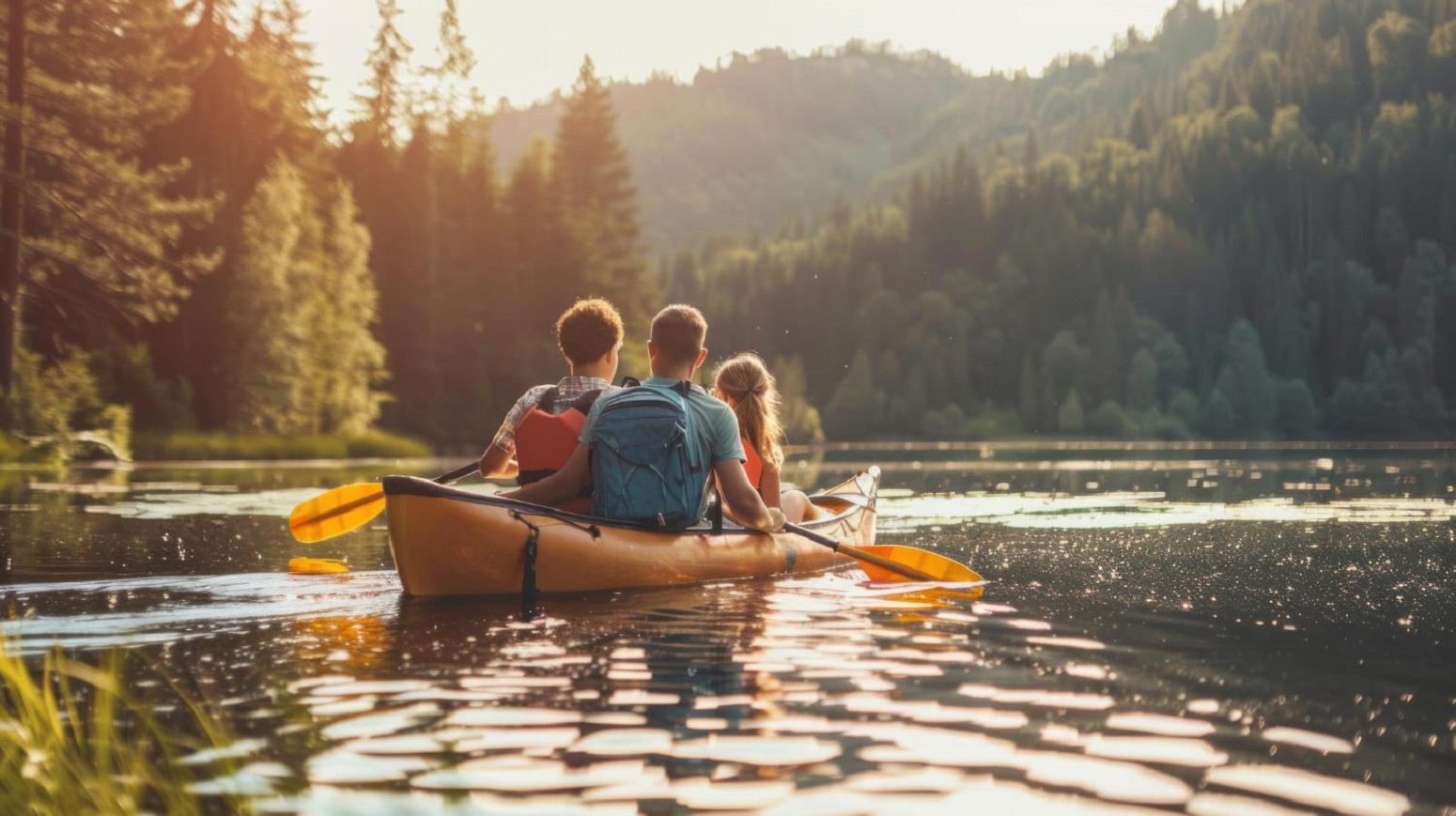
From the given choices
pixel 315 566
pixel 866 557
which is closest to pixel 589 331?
pixel 866 557

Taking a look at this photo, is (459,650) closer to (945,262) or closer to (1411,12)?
(945,262)

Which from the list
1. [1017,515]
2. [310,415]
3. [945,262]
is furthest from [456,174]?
[945,262]

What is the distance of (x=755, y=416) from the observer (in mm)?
10961

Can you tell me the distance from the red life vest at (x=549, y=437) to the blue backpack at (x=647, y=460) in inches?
7.1

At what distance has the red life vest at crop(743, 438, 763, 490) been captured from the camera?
10773mm

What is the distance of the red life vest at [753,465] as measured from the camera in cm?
1077

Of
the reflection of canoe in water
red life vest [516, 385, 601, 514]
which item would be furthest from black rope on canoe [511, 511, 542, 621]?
red life vest [516, 385, 601, 514]

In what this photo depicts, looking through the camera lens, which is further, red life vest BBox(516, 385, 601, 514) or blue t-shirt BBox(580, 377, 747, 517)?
red life vest BBox(516, 385, 601, 514)

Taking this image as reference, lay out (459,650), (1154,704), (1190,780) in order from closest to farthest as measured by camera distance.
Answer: (1190,780), (1154,704), (459,650)

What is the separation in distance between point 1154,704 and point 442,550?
4409 millimetres

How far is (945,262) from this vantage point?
12888 centimetres

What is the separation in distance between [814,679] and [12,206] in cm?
2359

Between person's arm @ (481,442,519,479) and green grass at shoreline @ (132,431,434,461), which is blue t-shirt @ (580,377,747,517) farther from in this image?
green grass at shoreline @ (132,431,434,461)

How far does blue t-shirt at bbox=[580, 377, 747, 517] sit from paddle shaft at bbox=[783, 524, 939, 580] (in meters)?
1.23
